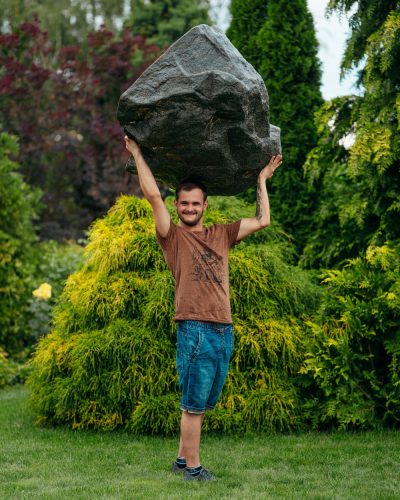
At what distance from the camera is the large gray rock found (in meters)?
4.20

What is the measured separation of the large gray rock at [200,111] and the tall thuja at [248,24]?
155 inches

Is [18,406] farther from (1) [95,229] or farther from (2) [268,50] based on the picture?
(2) [268,50]

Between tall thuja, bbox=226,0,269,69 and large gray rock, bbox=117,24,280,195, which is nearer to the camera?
large gray rock, bbox=117,24,280,195

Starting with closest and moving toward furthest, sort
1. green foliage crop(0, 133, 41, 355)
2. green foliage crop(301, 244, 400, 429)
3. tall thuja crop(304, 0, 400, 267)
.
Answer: green foliage crop(301, 244, 400, 429), tall thuja crop(304, 0, 400, 267), green foliage crop(0, 133, 41, 355)

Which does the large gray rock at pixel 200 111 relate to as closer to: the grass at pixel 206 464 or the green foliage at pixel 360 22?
the grass at pixel 206 464

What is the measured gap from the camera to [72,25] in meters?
27.9

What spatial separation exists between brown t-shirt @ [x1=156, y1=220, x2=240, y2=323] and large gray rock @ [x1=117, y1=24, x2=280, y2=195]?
0.43 meters

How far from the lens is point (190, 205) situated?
177 inches

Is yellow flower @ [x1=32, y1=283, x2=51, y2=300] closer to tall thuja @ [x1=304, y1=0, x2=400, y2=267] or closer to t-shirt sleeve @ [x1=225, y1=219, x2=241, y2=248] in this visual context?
tall thuja @ [x1=304, y1=0, x2=400, y2=267]

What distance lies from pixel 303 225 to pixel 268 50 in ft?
6.12

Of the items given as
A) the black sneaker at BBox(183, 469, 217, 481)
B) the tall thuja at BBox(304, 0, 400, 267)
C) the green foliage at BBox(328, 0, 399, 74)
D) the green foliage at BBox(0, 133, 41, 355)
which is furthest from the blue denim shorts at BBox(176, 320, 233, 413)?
the green foliage at BBox(0, 133, 41, 355)

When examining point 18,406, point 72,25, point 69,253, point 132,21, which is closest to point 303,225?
point 18,406

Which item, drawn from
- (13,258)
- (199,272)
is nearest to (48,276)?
(13,258)

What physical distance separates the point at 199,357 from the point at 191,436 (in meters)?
0.46
